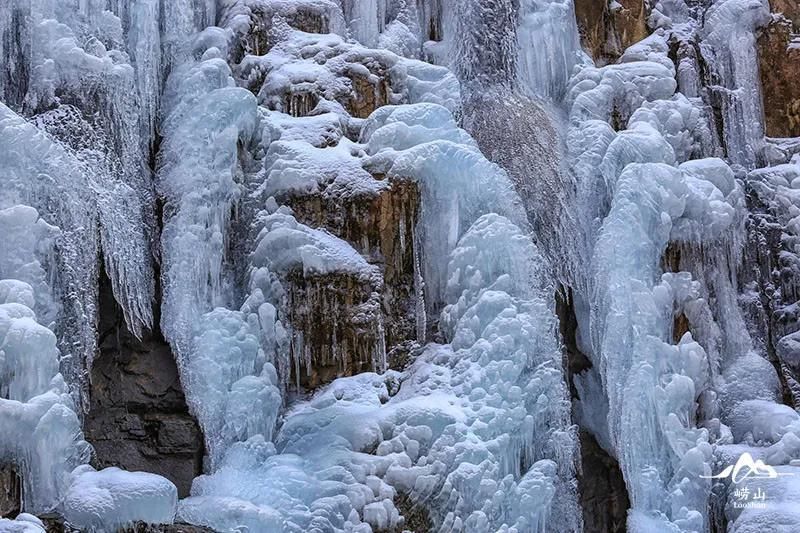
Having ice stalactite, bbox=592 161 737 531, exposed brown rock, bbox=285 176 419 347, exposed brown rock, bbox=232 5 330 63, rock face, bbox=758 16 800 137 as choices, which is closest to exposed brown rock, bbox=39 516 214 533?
exposed brown rock, bbox=285 176 419 347

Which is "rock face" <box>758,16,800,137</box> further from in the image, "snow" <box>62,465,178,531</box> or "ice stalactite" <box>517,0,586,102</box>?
"snow" <box>62,465,178,531</box>

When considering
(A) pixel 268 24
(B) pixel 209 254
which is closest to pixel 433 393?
(B) pixel 209 254

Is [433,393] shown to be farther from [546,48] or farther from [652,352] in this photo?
[546,48]

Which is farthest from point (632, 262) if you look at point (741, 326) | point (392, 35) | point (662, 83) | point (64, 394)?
point (64, 394)

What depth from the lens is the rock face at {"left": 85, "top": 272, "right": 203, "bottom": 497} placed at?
8883 mm

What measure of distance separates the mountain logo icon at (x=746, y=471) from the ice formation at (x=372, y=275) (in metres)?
0.07

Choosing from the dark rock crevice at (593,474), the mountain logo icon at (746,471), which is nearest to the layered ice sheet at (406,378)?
the dark rock crevice at (593,474)

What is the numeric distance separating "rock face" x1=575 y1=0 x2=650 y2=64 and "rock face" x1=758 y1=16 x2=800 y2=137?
1.23 m

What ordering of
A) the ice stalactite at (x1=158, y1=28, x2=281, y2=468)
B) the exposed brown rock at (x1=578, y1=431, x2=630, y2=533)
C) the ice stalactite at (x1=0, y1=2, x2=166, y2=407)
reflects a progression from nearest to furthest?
1. the ice stalactite at (x1=0, y1=2, x2=166, y2=407)
2. the ice stalactite at (x1=158, y1=28, x2=281, y2=468)
3. the exposed brown rock at (x1=578, y1=431, x2=630, y2=533)

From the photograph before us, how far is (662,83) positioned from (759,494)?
3816 millimetres

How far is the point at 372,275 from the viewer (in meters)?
8.85

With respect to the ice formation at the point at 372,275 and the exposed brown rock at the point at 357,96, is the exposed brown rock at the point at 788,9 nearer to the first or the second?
the ice formation at the point at 372,275

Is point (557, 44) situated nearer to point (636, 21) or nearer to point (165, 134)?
point (636, 21)

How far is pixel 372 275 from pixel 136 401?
1979mm
